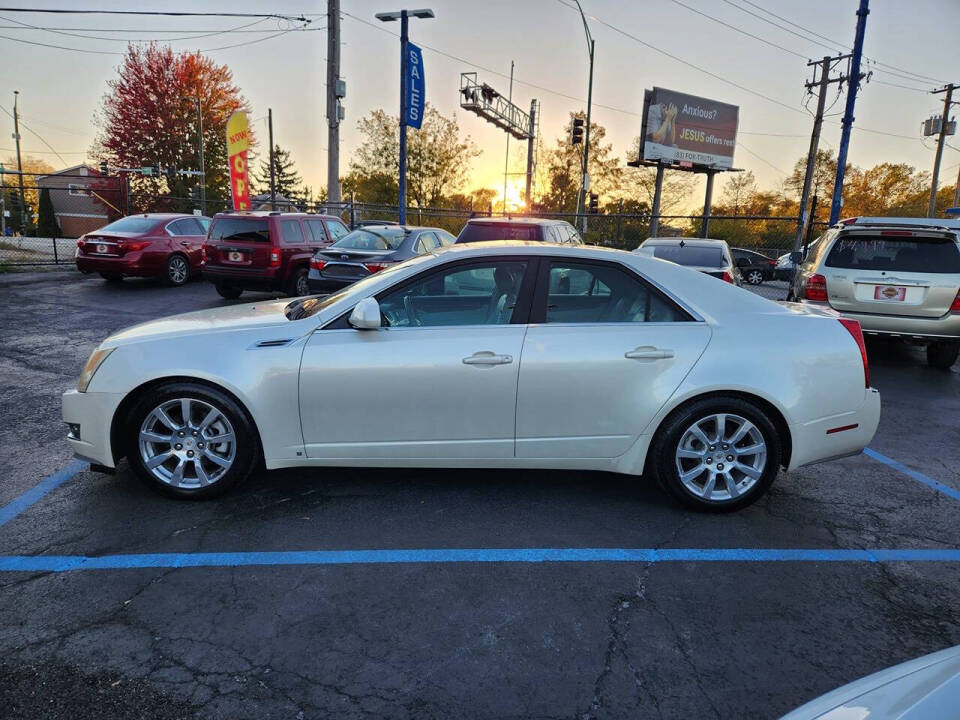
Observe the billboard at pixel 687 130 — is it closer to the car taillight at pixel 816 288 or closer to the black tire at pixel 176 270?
the black tire at pixel 176 270

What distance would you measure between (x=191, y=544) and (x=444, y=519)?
4.43ft

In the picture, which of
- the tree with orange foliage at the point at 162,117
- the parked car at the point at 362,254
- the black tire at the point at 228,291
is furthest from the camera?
the tree with orange foliage at the point at 162,117

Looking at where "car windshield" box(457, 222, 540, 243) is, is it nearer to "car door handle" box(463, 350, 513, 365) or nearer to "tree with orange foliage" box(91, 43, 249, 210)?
"car door handle" box(463, 350, 513, 365)

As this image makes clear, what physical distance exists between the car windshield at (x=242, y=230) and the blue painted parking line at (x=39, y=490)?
8.50 metres

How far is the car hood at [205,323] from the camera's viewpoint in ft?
12.8

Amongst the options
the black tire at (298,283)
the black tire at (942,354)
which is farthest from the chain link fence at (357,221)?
the black tire at (942,354)

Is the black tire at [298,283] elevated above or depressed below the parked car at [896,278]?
below

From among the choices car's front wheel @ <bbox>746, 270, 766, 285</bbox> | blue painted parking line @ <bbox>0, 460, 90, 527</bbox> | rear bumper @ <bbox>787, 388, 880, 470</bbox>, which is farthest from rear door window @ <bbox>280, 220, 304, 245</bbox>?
car's front wheel @ <bbox>746, 270, 766, 285</bbox>

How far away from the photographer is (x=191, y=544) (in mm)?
3402

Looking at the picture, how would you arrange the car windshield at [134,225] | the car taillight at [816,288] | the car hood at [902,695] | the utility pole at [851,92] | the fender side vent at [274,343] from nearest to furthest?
the car hood at [902,695] < the fender side vent at [274,343] < the car taillight at [816,288] < the car windshield at [134,225] < the utility pole at [851,92]

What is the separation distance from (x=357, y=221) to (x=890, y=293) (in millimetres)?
22733

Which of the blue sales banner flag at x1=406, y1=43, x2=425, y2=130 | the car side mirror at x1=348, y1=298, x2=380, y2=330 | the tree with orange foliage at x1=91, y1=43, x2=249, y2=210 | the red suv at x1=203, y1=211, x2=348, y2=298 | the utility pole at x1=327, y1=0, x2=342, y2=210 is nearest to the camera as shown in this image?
the car side mirror at x1=348, y1=298, x2=380, y2=330

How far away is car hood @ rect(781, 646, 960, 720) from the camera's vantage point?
4.38 feet

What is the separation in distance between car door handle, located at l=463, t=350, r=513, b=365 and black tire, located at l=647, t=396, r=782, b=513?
3.27ft
